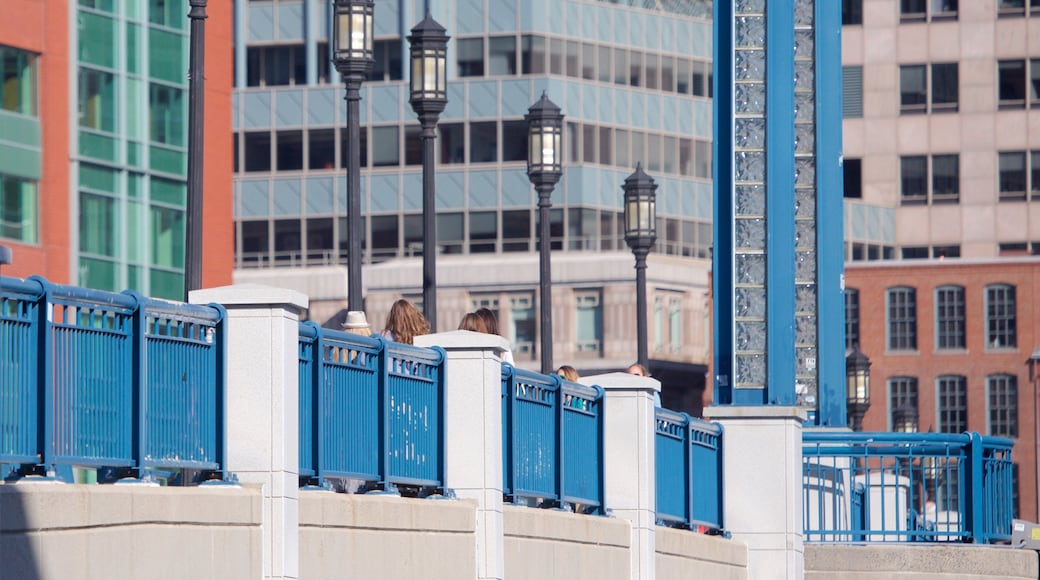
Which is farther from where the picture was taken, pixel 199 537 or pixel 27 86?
pixel 27 86

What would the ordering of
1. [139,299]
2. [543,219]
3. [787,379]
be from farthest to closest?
[787,379]
[543,219]
[139,299]

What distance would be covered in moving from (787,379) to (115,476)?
65.0 ft

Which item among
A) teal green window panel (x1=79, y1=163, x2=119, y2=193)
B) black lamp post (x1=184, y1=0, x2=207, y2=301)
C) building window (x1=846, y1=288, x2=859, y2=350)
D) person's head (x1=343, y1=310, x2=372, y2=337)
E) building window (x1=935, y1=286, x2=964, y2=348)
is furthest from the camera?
building window (x1=846, y1=288, x2=859, y2=350)

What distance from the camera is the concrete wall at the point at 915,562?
77.0 ft

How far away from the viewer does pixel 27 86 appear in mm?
49594

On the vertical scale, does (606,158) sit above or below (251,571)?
above

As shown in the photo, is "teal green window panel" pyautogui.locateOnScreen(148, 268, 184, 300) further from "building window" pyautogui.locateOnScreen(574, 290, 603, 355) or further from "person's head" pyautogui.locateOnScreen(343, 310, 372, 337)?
"person's head" pyautogui.locateOnScreen(343, 310, 372, 337)

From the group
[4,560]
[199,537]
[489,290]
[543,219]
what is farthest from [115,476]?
[489,290]

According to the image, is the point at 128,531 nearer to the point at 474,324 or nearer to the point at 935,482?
the point at 474,324

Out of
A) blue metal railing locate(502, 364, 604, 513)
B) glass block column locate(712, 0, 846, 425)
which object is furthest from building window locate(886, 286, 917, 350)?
blue metal railing locate(502, 364, 604, 513)

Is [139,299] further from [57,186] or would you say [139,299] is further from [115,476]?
[57,186]

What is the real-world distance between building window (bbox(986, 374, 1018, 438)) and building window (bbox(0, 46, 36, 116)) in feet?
135

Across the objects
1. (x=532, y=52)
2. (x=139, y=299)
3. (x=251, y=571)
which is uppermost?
(x=532, y=52)

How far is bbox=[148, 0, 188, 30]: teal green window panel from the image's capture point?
5353 cm
